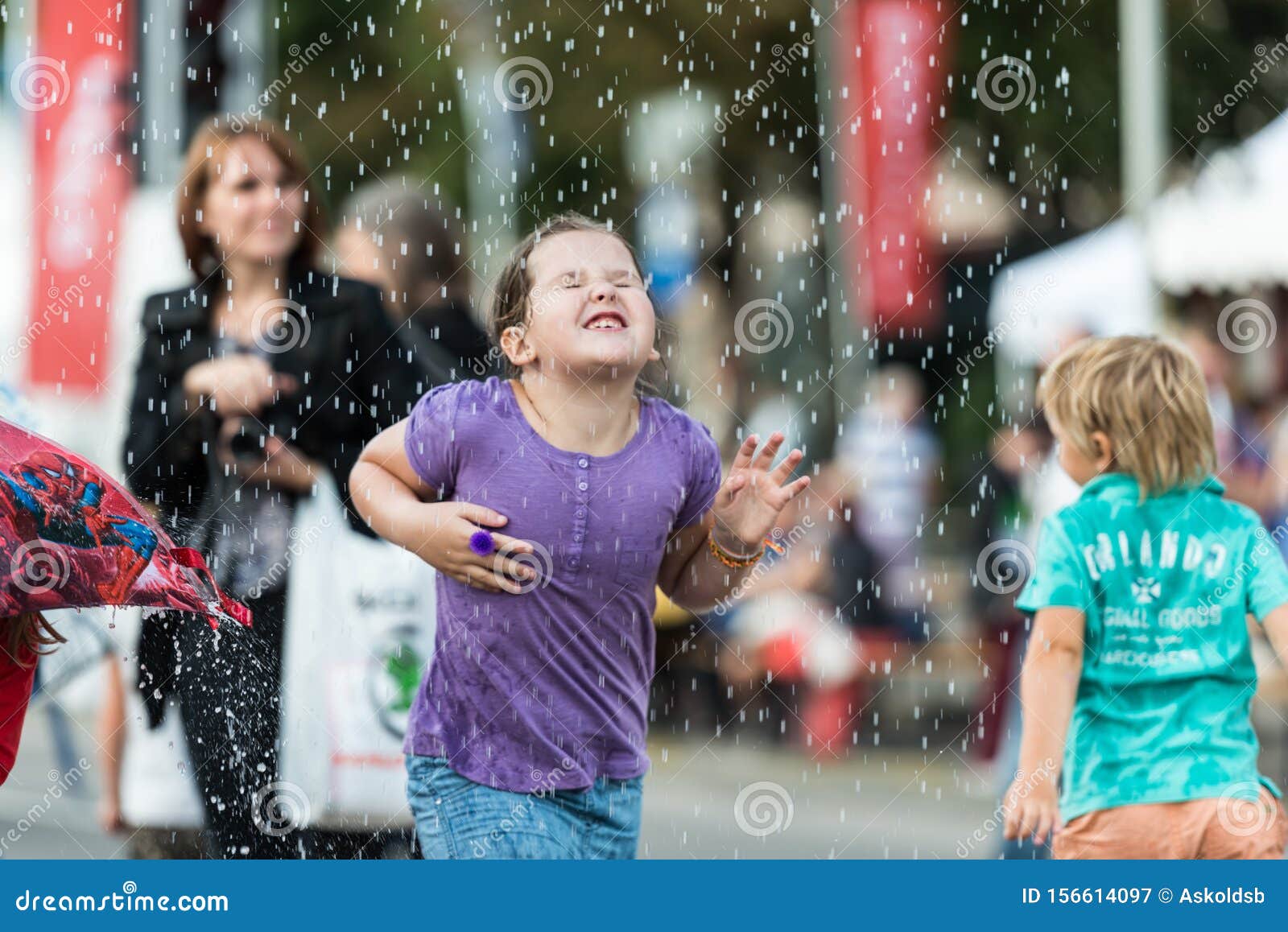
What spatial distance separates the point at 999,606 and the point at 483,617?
716 centimetres

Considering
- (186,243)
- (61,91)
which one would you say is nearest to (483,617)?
(186,243)

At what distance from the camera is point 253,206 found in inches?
202

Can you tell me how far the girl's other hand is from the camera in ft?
12.6

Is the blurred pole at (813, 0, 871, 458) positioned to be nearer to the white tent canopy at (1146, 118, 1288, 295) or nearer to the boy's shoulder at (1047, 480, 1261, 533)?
the white tent canopy at (1146, 118, 1288, 295)

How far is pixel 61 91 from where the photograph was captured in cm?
916

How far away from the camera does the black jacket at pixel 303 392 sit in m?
4.98

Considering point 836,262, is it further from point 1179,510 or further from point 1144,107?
point 1179,510

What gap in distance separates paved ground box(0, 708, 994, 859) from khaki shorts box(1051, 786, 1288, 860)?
3.55 metres

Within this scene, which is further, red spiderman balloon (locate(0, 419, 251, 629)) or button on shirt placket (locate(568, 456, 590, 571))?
button on shirt placket (locate(568, 456, 590, 571))

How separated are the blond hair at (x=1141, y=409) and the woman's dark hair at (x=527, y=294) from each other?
0.94 m

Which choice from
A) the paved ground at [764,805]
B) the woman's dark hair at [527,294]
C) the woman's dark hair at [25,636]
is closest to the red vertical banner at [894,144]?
the paved ground at [764,805]

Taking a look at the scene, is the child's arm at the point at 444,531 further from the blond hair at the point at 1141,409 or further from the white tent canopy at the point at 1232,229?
the white tent canopy at the point at 1232,229

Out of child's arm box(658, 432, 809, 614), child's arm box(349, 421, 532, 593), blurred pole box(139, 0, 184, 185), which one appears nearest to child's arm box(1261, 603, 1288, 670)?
child's arm box(658, 432, 809, 614)

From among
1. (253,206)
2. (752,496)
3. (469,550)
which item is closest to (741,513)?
(752,496)
